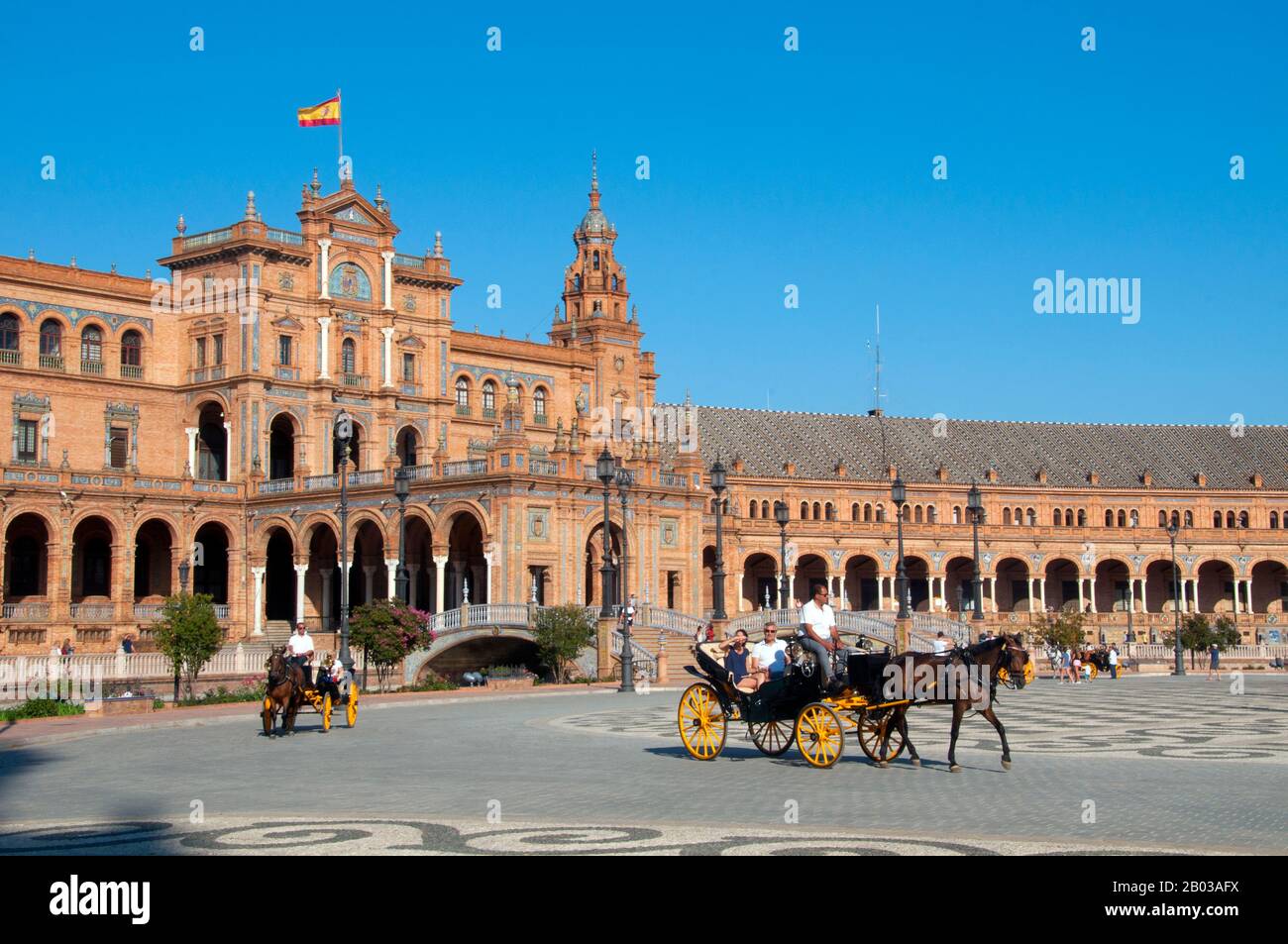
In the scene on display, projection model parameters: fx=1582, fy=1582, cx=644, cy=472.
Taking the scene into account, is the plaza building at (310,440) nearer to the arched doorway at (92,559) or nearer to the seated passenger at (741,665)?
the arched doorway at (92,559)

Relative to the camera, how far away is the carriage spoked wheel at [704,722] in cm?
1997

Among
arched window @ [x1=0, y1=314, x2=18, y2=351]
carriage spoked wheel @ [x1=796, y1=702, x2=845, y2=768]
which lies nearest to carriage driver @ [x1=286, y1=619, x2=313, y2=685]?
carriage spoked wheel @ [x1=796, y1=702, x2=845, y2=768]

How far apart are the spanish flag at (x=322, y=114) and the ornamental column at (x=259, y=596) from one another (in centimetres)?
1849

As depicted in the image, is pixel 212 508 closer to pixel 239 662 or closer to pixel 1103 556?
pixel 239 662

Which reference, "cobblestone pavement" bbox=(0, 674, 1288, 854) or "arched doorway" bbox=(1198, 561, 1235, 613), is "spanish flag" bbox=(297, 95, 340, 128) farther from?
"arched doorway" bbox=(1198, 561, 1235, 613)

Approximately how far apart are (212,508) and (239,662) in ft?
52.8

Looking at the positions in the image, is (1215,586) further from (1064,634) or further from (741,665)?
(741,665)

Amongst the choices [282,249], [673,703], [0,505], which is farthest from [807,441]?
[673,703]

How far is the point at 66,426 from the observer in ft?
207

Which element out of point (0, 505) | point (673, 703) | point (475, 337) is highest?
point (475, 337)

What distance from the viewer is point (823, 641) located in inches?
739

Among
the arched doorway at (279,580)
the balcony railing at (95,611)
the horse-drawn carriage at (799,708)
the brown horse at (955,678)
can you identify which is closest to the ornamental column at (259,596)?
the arched doorway at (279,580)

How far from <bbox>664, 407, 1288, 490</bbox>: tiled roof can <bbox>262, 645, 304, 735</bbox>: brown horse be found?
243ft
